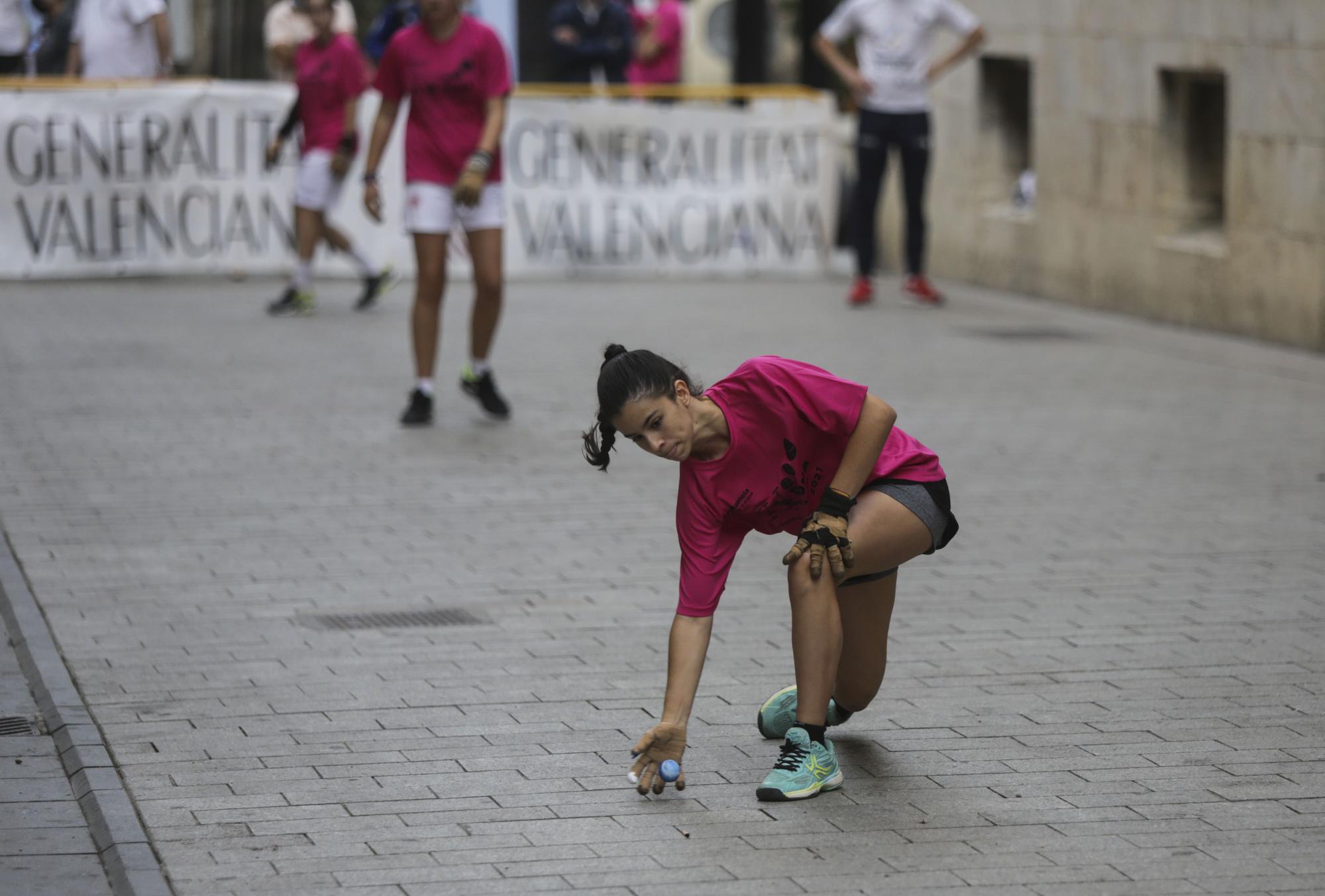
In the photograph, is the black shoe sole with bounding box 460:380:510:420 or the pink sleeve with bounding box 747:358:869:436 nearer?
the pink sleeve with bounding box 747:358:869:436

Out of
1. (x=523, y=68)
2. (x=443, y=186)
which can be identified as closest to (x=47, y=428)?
(x=443, y=186)

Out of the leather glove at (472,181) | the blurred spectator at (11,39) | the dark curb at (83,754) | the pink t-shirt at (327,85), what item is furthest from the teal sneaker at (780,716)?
the blurred spectator at (11,39)

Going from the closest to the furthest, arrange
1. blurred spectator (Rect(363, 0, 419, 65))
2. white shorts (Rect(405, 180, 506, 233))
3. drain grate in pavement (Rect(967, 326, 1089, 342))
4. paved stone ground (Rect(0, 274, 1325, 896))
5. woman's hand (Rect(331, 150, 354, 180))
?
paved stone ground (Rect(0, 274, 1325, 896))
white shorts (Rect(405, 180, 506, 233))
woman's hand (Rect(331, 150, 354, 180))
drain grate in pavement (Rect(967, 326, 1089, 342))
blurred spectator (Rect(363, 0, 419, 65))

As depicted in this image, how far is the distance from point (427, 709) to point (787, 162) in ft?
35.1

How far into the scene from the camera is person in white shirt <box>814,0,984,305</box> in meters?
13.4

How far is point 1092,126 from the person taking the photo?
13.5m

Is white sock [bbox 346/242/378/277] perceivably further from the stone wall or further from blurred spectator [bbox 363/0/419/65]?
the stone wall

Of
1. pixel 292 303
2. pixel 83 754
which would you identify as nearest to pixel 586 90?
pixel 292 303

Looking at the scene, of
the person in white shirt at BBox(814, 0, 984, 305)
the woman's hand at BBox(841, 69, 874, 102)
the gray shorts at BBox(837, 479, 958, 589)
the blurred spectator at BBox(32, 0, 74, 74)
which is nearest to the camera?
the gray shorts at BBox(837, 479, 958, 589)

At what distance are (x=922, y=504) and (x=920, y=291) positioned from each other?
927 centimetres

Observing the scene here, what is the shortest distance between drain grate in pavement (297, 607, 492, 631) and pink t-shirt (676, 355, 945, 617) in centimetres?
167

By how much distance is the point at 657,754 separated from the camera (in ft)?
14.0

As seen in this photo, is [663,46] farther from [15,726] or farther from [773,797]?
[773,797]

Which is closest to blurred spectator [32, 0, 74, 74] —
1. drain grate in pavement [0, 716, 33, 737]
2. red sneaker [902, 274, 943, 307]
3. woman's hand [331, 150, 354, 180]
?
woman's hand [331, 150, 354, 180]
